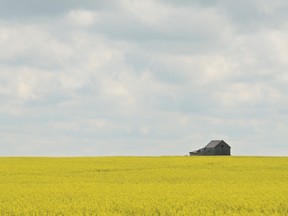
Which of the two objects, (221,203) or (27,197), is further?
(27,197)

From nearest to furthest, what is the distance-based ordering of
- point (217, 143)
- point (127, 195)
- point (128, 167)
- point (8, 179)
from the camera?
point (127, 195), point (8, 179), point (128, 167), point (217, 143)

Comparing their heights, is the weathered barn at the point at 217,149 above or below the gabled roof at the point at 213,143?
below

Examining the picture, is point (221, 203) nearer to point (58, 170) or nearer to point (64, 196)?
point (64, 196)

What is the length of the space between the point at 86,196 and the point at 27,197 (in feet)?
6.75

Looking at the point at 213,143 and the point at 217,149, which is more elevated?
the point at 213,143

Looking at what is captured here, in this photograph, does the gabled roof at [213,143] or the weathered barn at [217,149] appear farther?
the gabled roof at [213,143]

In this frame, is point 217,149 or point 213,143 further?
point 213,143

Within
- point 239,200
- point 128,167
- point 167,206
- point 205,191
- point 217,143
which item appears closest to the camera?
point 167,206

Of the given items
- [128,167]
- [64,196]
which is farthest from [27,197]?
[128,167]

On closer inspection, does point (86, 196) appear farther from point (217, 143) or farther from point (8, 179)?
point (217, 143)

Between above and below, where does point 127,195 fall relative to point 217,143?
below

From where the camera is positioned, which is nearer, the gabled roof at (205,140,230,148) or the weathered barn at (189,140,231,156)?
the weathered barn at (189,140,231,156)

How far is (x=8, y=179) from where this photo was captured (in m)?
27.9

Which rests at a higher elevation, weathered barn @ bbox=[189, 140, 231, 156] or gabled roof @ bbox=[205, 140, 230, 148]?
gabled roof @ bbox=[205, 140, 230, 148]
